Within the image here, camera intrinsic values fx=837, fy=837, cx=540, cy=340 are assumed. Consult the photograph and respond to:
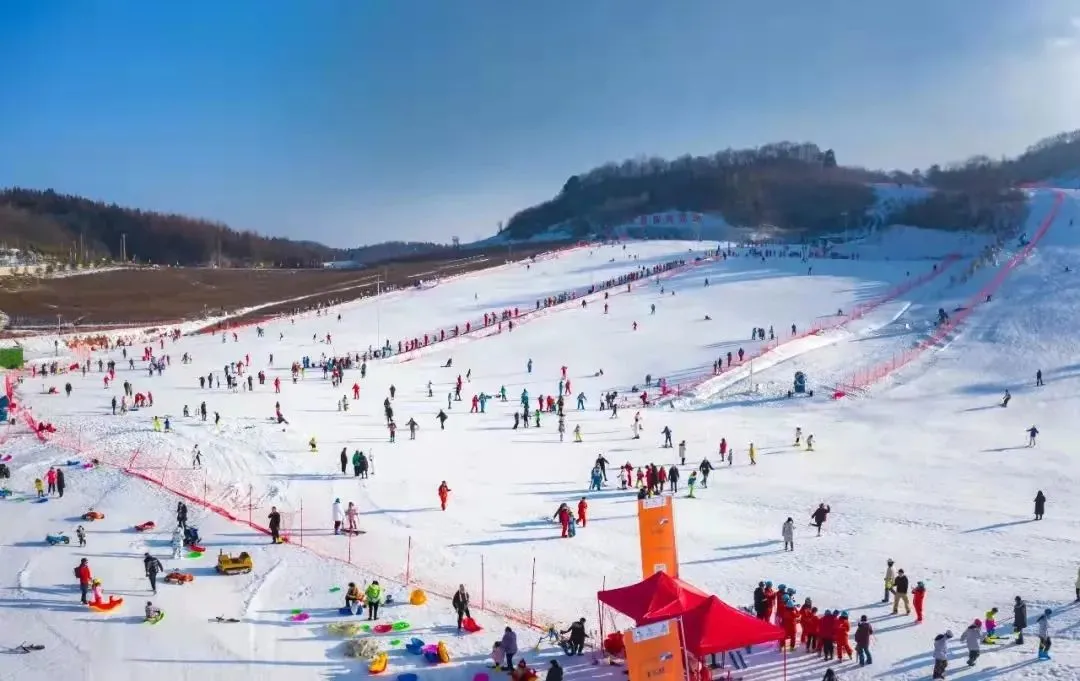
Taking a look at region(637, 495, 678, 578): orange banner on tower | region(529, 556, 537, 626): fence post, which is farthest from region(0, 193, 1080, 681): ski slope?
region(637, 495, 678, 578): orange banner on tower

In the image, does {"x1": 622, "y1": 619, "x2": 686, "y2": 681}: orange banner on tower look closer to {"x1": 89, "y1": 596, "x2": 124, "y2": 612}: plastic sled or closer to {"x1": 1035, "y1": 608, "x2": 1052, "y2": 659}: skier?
{"x1": 1035, "y1": 608, "x2": 1052, "y2": 659}: skier

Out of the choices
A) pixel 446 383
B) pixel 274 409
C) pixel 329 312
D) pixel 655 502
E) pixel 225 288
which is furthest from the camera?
pixel 225 288

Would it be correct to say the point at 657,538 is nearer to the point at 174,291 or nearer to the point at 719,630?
the point at 719,630

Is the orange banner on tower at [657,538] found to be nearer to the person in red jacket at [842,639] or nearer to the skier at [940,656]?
the person in red jacket at [842,639]

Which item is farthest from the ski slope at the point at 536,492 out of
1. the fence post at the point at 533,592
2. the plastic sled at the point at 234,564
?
the plastic sled at the point at 234,564

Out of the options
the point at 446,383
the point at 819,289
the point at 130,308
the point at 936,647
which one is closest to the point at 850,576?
the point at 936,647

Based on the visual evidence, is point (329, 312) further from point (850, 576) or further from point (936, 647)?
point (936, 647)

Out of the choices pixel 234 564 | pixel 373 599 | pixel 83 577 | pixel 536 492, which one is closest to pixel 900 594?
pixel 373 599

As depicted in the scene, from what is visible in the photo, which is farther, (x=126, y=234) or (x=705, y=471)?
(x=126, y=234)
